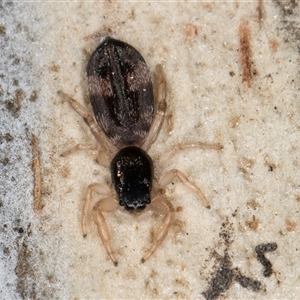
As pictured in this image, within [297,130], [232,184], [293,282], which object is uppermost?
[297,130]

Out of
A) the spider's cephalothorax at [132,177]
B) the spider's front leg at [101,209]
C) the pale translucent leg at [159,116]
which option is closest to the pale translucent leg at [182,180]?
the spider's cephalothorax at [132,177]

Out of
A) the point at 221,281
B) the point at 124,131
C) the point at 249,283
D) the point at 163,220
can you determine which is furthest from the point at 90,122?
the point at 249,283

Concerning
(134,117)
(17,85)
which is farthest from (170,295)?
(17,85)

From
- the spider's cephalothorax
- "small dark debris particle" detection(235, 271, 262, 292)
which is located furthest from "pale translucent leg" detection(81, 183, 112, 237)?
"small dark debris particle" detection(235, 271, 262, 292)

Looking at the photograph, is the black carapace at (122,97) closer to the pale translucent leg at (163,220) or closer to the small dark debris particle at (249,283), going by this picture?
the pale translucent leg at (163,220)

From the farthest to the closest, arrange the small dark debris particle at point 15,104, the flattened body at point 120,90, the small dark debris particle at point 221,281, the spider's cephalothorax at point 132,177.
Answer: the small dark debris particle at point 15,104 < the flattened body at point 120,90 < the small dark debris particle at point 221,281 < the spider's cephalothorax at point 132,177

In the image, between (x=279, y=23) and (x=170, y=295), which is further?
(x=279, y=23)

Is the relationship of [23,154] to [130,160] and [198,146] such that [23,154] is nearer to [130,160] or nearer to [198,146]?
[130,160]

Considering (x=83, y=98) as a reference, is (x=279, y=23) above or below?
above
